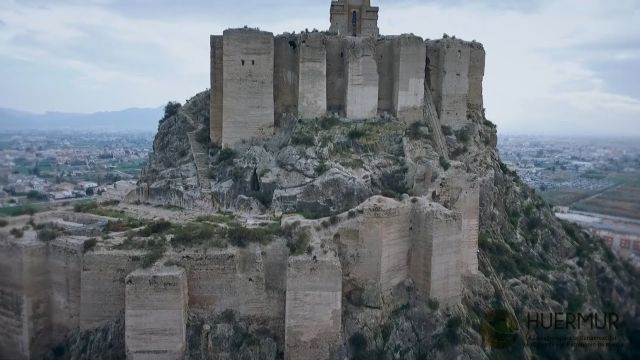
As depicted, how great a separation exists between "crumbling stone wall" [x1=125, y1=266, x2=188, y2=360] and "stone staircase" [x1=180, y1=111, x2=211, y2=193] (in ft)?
30.3

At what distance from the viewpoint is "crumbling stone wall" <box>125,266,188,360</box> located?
15.9m

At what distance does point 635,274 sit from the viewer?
31.4m

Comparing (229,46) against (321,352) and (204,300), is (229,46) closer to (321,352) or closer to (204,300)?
(204,300)

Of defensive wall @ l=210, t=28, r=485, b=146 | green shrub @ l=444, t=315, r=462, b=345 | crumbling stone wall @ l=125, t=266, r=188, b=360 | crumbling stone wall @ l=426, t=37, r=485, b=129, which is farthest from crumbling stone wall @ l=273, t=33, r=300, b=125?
crumbling stone wall @ l=125, t=266, r=188, b=360

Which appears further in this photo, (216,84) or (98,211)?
(216,84)

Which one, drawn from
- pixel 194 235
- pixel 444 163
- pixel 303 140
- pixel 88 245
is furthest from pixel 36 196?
pixel 444 163

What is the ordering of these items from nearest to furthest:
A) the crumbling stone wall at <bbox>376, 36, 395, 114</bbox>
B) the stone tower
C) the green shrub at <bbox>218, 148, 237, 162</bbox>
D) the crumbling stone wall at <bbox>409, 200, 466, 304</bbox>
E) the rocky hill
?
the crumbling stone wall at <bbox>409, 200, 466, 304</bbox>, the rocky hill, the green shrub at <bbox>218, 148, 237, 162</bbox>, the crumbling stone wall at <bbox>376, 36, 395, 114</bbox>, the stone tower

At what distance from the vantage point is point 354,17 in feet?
100

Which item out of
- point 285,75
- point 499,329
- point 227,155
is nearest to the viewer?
point 499,329

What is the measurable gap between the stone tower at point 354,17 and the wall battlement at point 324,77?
299cm

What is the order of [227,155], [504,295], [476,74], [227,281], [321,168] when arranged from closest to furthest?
[227,281] < [504,295] < [321,168] < [227,155] < [476,74]

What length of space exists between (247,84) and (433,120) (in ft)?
28.8

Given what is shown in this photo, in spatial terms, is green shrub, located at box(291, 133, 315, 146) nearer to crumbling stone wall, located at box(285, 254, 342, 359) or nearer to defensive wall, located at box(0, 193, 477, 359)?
defensive wall, located at box(0, 193, 477, 359)

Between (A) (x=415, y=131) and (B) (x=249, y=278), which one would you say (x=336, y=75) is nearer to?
(A) (x=415, y=131)
